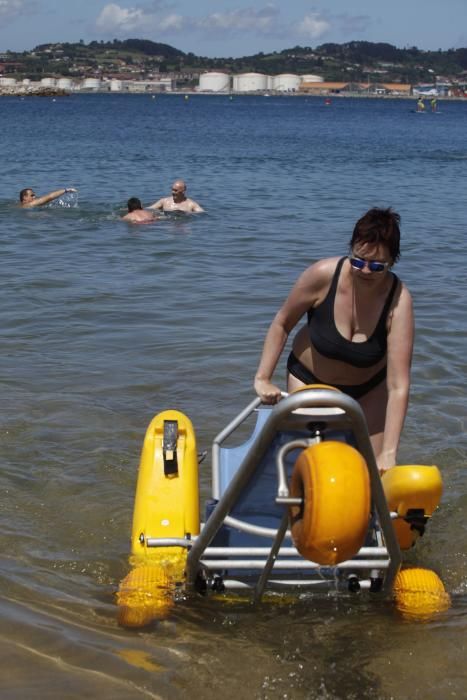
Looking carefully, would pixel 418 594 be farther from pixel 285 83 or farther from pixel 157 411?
pixel 285 83

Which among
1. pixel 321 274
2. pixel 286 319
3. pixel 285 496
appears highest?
pixel 321 274

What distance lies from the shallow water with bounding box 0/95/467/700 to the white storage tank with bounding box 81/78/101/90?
547 feet

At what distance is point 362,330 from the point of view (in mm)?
4199

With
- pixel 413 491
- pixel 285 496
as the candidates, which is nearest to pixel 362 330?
pixel 413 491

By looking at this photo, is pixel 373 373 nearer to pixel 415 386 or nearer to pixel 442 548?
pixel 442 548

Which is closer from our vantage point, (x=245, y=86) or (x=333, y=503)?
(x=333, y=503)

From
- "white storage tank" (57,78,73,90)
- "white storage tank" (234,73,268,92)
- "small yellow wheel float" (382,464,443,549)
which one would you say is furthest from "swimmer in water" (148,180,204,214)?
"white storage tank" (234,73,268,92)

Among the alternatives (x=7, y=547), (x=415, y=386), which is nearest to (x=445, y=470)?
(x=415, y=386)

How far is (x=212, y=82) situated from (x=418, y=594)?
196081 millimetres

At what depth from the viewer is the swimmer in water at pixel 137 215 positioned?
15367mm

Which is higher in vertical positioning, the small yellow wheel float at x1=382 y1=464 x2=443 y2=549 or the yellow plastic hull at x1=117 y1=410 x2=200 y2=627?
the small yellow wheel float at x1=382 y1=464 x2=443 y2=549

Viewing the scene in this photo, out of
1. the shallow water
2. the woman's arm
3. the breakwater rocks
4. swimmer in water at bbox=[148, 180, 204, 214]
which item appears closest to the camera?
the shallow water

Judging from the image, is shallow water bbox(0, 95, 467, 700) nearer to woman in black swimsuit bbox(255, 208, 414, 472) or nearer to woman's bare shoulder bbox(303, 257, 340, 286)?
woman in black swimsuit bbox(255, 208, 414, 472)

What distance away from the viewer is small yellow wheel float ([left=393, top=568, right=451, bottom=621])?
397cm
